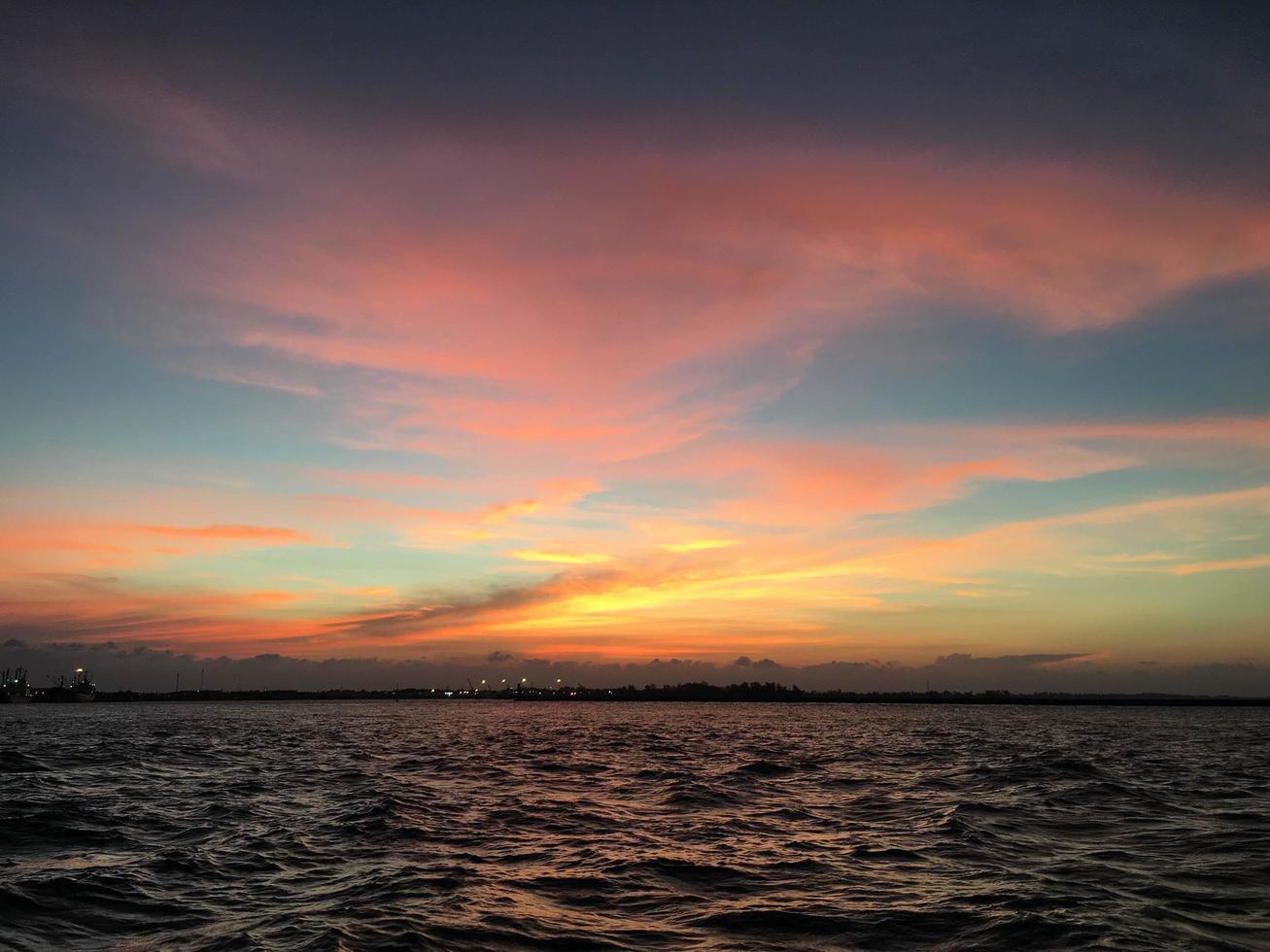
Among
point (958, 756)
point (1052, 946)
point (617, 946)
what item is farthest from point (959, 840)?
point (958, 756)

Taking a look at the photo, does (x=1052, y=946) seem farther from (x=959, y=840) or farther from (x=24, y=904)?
(x=24, y=904)

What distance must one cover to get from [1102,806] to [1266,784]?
53.5ft

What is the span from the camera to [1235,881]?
2036 cm

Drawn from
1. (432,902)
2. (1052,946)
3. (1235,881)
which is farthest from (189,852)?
(1235,881)

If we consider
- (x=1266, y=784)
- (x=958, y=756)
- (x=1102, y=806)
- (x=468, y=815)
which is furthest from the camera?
(x=958, y=756)

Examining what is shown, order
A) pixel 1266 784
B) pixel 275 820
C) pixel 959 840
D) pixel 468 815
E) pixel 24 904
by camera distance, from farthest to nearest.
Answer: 1. pixel 1266 784
2. pixel 468 815
3. pixel 275 820
4. pixel 959 840
5. pixel 24 904

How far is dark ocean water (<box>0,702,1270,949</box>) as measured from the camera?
16.5 m

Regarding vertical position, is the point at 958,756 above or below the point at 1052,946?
below

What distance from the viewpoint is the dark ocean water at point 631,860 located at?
54.2 ft

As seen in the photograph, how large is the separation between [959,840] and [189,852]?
2254 cm

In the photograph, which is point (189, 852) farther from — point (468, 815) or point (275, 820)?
point (468, 815)

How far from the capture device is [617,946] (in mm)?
15648

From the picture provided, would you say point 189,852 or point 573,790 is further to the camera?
point 573,790

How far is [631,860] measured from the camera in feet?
76.1
